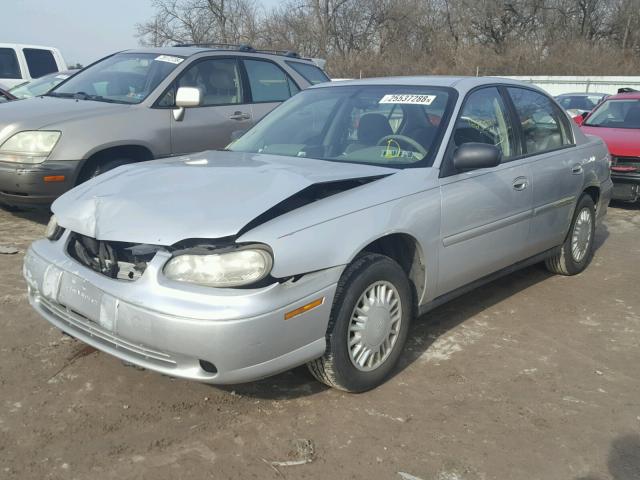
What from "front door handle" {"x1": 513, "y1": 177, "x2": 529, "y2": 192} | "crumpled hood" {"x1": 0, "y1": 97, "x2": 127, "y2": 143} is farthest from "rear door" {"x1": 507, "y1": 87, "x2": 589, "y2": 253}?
"crumpled hood" {"x1": 0, "y1": 97, "x2": 127, "y2": 143}

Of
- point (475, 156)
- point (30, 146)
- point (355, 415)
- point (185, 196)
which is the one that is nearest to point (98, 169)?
point (30, 146)

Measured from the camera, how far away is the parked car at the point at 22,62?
1266 cm

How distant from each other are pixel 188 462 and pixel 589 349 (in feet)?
8.57

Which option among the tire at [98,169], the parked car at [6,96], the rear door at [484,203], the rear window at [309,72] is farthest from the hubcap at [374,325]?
the parked car at [6,96]

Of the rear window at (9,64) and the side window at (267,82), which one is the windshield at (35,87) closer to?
the rear window at (9,64)

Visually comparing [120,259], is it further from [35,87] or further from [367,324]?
[35,87]

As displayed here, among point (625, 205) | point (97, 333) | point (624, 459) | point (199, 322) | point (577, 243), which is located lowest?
point (625, 205)

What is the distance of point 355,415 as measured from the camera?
9.94 ft

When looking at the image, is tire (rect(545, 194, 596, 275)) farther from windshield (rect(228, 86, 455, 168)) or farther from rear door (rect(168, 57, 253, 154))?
rear door (rect(168, 57, 253, 154))

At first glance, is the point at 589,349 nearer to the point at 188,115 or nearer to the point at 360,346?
the point at 360,346

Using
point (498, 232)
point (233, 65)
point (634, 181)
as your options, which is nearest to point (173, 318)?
point (498, 232)

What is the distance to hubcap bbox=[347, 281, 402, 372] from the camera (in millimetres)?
3131

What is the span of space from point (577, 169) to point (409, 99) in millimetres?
1816

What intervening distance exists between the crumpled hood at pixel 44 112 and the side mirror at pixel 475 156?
3.55 metres
